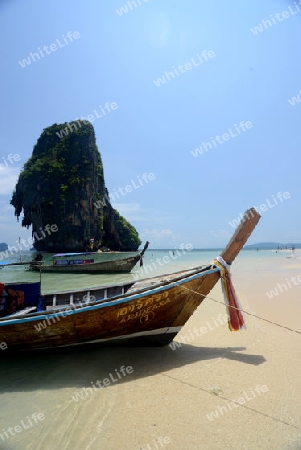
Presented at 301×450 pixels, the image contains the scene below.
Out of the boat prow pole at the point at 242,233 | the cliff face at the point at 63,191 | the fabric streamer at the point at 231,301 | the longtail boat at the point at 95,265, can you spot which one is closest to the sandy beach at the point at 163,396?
the fabric streamer at the point at 231,301

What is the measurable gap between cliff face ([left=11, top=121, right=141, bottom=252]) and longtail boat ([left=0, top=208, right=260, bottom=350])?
5024cm

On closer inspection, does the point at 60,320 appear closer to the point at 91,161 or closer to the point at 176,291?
the point at 176,291

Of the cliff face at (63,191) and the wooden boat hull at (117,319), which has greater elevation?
the cliff face at (63,191)

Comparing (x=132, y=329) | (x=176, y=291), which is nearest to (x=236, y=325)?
(x=176, y=291)

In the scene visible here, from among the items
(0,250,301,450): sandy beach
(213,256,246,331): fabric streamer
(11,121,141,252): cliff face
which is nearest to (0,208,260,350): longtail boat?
(213,256,246,331): fabric streamer

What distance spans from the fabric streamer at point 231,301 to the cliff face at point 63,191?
5072 cm

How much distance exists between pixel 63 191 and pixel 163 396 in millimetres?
54740

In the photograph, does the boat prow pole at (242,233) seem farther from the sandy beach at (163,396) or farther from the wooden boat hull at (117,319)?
the sandy beach at (163,396)

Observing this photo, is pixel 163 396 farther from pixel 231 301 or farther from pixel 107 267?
pixel 107 267

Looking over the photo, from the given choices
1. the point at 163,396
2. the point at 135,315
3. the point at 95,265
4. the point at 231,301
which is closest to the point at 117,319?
the point at 135,315

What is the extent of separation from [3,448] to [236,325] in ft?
13.3

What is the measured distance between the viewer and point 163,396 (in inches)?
151

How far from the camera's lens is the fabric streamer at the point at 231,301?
5242 millimetres

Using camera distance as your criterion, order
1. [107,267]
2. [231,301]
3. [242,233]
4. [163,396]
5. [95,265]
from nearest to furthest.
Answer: [163,396]
[231,301]
[242,233]
[107,267]
[95,265]
